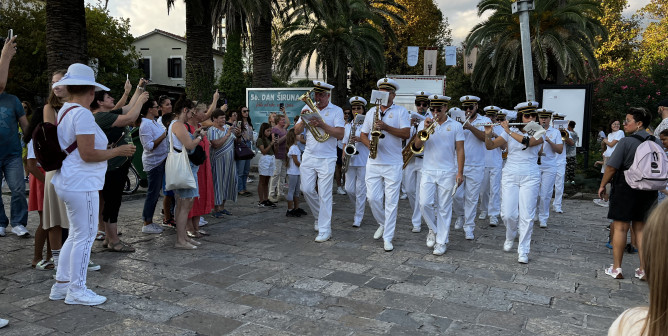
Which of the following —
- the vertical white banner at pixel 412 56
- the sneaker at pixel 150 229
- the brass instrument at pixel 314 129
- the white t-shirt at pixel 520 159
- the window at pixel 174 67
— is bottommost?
the sneaker at pixel 150 229

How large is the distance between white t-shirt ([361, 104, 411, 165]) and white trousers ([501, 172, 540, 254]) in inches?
55.3

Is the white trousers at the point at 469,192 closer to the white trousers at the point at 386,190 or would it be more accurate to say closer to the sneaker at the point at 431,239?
the sneaker at the point at 431,239

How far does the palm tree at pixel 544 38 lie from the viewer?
20.3 metres

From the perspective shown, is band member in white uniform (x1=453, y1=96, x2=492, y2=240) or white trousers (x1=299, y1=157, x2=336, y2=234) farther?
band member in white uniform (x1=453, y1=96, x2=492, y2=240)

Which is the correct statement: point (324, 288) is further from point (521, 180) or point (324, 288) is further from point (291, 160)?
point (291, 160)

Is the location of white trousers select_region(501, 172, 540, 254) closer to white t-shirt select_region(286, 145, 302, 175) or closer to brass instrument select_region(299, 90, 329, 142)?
brass instrument select_region(299, 90, 329, 142)

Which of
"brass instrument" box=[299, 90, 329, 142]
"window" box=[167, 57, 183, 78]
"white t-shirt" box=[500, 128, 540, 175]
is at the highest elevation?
"window" box=[167, 57, 183, 78]

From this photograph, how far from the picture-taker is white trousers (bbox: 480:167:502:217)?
28.7ft

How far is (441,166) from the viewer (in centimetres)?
644

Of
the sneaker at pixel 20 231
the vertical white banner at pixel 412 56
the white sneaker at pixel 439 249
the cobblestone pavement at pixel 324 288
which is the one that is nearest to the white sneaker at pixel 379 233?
the cobblestone pavement at pixel 324 288

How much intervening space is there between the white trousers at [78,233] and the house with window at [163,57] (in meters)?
45.5

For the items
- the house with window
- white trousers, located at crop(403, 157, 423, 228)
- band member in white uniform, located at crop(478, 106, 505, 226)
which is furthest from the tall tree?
the house with window

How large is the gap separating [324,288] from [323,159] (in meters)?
2.50

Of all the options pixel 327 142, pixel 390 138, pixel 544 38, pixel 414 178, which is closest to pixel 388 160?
pixel 390 138
